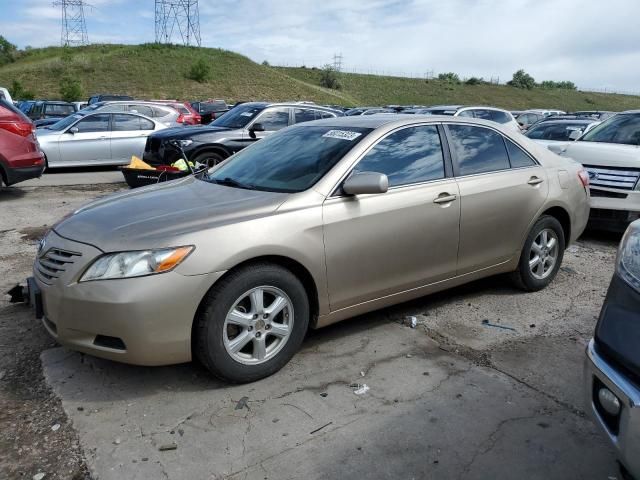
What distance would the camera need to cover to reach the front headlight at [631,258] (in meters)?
2.26

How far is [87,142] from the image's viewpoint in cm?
1280

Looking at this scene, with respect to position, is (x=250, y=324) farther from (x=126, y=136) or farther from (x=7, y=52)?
(x=7, y=52)

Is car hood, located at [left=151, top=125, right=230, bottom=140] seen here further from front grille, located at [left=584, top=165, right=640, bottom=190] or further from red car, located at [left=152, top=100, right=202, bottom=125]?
front grille, located at [left=584, top=165, right=640, bottom=190]

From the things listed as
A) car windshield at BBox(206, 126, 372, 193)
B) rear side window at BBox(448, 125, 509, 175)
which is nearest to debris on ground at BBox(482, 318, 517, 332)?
rear side window at BBox(448, 125, 509, 175)

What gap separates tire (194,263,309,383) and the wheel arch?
0.07 ft

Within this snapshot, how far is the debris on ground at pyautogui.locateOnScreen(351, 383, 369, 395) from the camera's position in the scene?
11.1 ft

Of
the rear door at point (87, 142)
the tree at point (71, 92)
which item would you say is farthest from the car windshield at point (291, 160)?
the tree at point (71, 92)

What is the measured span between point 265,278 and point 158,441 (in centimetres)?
105

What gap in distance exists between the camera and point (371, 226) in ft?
12.5

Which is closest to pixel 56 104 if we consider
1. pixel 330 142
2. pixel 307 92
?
pixel 330 142

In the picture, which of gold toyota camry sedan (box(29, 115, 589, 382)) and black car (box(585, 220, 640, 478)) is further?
gold toyota camry sedan (box(29, 115, 589, 382))

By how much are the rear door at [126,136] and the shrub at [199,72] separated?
136 feet

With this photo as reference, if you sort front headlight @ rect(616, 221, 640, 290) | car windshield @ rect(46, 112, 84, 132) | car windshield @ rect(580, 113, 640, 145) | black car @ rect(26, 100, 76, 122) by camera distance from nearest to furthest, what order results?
front headlight @ rect(616, 221, 640, 290) → car windshield @ rect(580, 113, 640, 145) → car windshield @ rect(46, 112, 84, 132) → black car @ rect(26, 100, 76, 122)

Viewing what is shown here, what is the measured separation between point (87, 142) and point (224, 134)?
4415 mm
